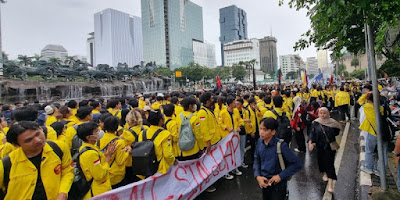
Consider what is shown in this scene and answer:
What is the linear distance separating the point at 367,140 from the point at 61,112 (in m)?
6.61

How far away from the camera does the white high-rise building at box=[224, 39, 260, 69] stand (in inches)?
5689

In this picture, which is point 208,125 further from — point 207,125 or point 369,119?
point 369,119

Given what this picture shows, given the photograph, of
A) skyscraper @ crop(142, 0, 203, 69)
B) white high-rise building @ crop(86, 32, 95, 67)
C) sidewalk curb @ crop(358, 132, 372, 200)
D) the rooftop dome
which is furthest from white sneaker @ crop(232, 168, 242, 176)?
white high-rise building @ crop(86, 32, 95, 67)

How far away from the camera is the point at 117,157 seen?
130 inches

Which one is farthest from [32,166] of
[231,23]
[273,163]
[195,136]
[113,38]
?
[231,23]

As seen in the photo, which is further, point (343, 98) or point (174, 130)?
point (343, 98)

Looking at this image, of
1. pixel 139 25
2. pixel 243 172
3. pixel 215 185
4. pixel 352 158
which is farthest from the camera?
pixel 139 25

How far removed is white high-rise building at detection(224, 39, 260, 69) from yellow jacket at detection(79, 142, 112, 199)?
464 ft

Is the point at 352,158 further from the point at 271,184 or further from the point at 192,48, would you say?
the point at 192,48

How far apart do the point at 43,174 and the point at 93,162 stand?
1.54ft

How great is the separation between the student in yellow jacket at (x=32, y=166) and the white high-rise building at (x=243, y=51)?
141924mm

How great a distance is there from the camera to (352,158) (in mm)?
6480

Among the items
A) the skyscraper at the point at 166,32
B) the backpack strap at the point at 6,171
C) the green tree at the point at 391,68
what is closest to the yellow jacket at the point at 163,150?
the backpack strap at the point at 6,171

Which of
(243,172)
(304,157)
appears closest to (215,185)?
(243,172)
